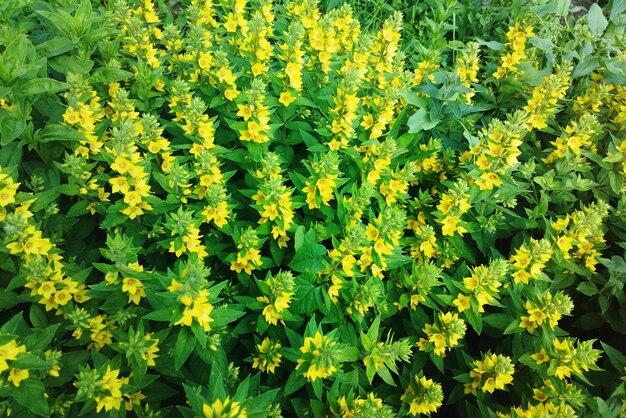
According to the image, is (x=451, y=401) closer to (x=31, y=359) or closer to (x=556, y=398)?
(x=556, y=398)

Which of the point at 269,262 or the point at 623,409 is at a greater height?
the point at 269,262

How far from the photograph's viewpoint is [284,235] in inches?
89.4

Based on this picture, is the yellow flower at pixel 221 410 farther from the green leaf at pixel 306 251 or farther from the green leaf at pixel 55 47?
the green leaf at pixel 55 47

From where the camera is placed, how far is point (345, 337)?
227cm

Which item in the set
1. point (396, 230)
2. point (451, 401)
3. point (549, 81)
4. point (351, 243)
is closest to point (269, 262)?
point (351, 243)

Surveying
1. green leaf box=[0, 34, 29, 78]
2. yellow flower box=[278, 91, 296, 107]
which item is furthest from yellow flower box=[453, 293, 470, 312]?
green leaf box=[0, 34, 29, 78]

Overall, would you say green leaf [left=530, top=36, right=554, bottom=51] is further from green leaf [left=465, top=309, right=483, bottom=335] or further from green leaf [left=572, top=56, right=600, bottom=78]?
green leaf [left=465, top=309, right=483, bottom=335]

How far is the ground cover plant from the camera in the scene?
1.85 m

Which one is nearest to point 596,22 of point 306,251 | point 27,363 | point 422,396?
point 306,251

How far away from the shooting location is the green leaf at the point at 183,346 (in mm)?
1651

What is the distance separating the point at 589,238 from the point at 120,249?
105 inches

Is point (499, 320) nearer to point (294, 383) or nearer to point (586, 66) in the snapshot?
point (294, 383)

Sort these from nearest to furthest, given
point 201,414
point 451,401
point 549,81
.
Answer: point 201,414 → point 451,401 → point 549,81

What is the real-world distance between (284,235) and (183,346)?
81 centimetres
